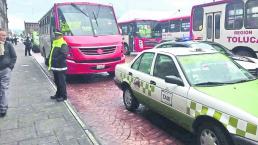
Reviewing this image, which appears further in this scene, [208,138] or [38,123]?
[38,123]

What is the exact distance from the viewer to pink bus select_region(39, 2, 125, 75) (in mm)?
10812

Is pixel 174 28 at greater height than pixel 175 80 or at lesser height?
greater

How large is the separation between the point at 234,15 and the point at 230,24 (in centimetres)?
44

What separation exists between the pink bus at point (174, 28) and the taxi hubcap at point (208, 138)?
16.4 meters

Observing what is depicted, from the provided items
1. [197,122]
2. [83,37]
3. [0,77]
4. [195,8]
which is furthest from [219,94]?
[195,8]

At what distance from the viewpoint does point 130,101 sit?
7.11 meters

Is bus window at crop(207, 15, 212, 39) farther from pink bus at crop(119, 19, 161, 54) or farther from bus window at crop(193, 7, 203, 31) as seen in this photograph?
pink bus at crop(119, 19, 161, 54)

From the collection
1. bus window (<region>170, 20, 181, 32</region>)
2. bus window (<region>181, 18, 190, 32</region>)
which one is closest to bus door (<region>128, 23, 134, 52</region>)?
bus window (<region>170, 20, 181, 32</region>)

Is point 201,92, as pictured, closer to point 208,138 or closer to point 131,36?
point 208,138

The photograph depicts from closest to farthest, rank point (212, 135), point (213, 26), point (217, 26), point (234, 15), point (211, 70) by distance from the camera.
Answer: point (212, 135) → point (211, 70) → point (234, 15) → point (217, 26) → point (213, 26)

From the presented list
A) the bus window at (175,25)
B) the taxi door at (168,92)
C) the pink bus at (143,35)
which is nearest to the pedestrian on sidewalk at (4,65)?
the taxi door at (168,92)

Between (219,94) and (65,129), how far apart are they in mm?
2908

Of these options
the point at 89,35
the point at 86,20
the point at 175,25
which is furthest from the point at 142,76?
the point at 175,25

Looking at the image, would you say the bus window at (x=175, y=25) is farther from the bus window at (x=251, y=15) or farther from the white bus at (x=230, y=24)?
the bus window at (x=251, y=15)
